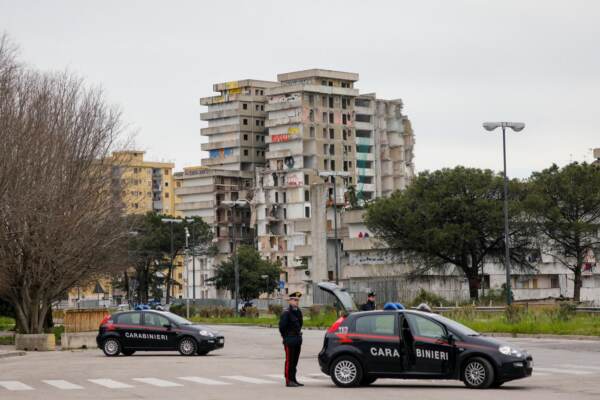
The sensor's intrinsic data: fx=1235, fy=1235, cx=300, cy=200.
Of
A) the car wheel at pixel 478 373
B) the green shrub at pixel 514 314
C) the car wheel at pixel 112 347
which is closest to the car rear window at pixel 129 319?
the car wheel at pixel 112 347

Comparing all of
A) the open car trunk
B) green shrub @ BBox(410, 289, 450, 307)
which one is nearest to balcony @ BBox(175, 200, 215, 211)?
green shrub @ BBox(410, 289, 450, 307)

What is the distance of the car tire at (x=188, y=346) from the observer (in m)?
36.6

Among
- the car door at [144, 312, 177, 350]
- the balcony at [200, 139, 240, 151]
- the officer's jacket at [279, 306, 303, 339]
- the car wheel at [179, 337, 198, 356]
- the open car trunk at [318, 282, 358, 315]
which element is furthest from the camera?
the balcony at [200, 139, 240, 151]

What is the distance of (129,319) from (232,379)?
12.9m

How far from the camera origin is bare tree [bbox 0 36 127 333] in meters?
45.8

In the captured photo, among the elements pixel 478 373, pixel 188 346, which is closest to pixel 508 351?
pixel 478 373

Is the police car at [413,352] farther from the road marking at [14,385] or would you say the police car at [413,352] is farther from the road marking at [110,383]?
the road marking at [14,385]

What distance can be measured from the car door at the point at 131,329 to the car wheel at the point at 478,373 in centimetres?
1759

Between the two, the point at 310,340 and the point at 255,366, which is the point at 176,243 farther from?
the point at 255,366

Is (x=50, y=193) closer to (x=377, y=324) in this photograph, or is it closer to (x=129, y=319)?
(x=129, y=319)

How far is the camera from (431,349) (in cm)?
2172

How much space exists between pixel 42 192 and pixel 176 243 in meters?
99.5

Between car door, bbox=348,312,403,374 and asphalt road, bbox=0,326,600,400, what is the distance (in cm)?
39

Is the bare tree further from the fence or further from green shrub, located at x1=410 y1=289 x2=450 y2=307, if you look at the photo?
green shrub, located at x1=410 y1=289 x2=450 y2=307
